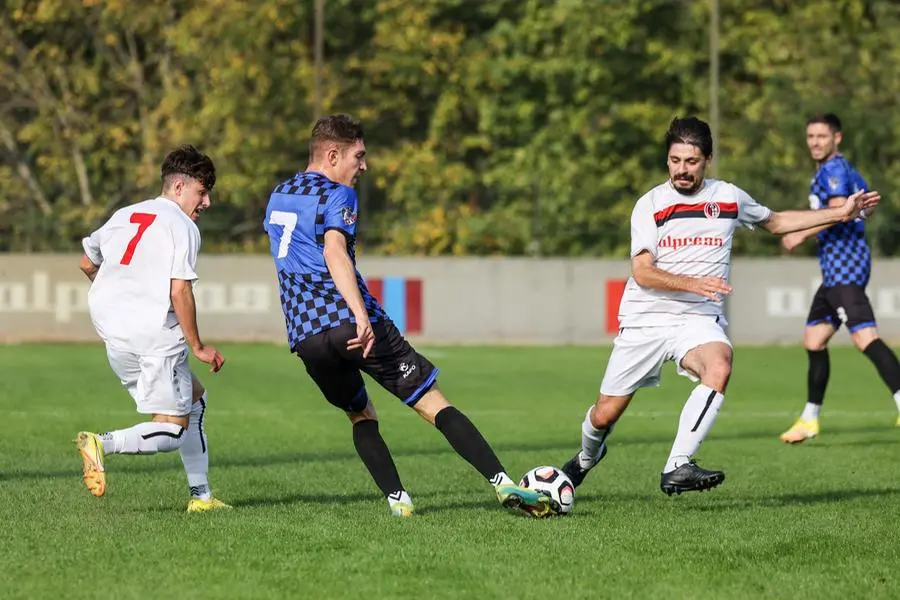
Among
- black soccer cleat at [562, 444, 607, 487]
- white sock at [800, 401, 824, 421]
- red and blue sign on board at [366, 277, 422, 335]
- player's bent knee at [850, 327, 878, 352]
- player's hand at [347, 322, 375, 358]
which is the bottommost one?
red and blue sign on board at [366, 277, 422, 335]

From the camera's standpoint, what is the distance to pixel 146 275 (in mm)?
7590

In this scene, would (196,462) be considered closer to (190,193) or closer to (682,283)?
(190,193)

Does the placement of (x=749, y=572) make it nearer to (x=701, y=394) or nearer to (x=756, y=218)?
(x=701, y=394)

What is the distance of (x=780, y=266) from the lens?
23766 mm

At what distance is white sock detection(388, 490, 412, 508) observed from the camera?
7.67 m

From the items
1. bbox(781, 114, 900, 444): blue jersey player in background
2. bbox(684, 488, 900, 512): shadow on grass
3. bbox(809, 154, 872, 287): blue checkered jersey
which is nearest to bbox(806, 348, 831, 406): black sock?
bbox(781, 114, 900, 444): blue jersey player in background

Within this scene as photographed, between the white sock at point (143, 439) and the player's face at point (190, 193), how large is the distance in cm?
104

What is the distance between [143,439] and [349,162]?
161 cm

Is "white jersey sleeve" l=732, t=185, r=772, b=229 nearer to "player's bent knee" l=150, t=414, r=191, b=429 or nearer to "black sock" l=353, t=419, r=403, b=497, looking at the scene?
"black sock" l=353, t=419, r=403, b=497

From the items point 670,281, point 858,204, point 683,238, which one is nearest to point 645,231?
point 683,238

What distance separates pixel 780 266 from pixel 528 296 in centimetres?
373

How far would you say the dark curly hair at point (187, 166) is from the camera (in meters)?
7.71

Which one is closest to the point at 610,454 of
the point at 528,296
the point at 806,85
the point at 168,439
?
the point at 168,439

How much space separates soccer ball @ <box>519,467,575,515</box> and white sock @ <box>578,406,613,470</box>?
597 millimetres
